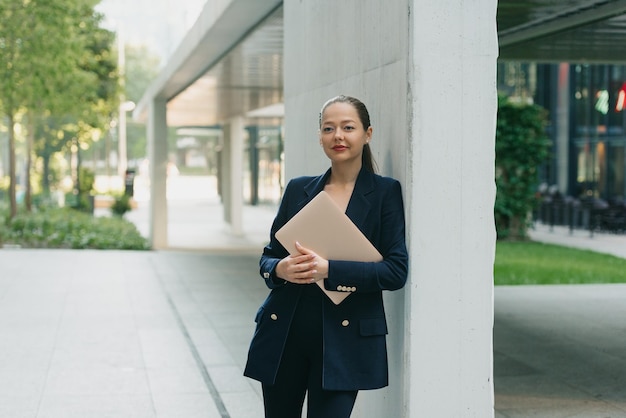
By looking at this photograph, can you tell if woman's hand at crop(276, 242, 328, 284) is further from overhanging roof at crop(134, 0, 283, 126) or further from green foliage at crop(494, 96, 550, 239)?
green foliage at crop(494, 96, 550, 239)

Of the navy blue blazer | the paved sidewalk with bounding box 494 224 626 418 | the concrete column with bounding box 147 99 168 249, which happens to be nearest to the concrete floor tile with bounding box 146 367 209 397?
the paved sidewalk with bounding box 494 224 626 418

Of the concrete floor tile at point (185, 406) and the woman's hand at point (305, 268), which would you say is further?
the concrete floor tile at point (185, 406)

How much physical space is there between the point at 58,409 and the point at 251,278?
8677 mm

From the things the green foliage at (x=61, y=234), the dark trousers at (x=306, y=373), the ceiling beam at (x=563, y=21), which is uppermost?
the ceiling beam at (x=563, y=21)


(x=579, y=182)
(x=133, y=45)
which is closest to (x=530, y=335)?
(x=579, y=182)

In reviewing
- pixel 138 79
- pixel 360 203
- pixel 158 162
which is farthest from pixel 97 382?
pixel 138 79

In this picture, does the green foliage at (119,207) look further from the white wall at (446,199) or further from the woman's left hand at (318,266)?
the woman's left hand at (318,266)

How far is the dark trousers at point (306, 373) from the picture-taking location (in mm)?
3811

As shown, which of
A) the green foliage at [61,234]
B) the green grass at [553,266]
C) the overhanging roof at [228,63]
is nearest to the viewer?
the overhanging roof at [228,63]

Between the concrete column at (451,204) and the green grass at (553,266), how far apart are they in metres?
10.8

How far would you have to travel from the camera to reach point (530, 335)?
998cm

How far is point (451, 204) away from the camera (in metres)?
4.23

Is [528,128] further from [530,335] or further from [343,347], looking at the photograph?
[343,347]

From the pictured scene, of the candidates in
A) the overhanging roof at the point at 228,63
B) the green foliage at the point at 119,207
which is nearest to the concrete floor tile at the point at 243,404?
the overhanging roof at the point at 228,63
